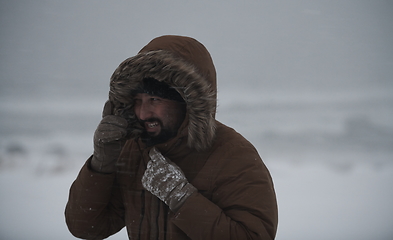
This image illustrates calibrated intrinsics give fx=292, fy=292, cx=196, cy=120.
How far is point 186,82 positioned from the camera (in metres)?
1.01

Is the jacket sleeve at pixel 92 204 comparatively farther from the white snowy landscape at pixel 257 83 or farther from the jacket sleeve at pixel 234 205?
the white snowy landscape at pixel 257 83

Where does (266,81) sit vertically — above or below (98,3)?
below

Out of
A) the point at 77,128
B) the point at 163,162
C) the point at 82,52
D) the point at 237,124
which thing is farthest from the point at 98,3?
Result: the point at 163,162

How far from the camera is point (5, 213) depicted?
8.48ft

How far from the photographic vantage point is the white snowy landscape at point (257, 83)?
10.0ft

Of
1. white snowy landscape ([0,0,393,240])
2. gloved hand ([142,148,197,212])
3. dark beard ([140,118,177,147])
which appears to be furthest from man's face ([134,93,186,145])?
white snowy landscape ([0,0,393,240])

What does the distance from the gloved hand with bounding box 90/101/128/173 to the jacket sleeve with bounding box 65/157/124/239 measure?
0.11 ft

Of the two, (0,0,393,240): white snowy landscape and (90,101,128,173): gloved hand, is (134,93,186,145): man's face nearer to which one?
(90,101,128,173): gloved hand

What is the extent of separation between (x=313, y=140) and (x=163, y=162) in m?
3.17

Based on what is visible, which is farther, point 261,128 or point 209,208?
point 261,128

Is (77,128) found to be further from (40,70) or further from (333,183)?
(333,183)

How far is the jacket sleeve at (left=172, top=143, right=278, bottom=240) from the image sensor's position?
0.91 metres

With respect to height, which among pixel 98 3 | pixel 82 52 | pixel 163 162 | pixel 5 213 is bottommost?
pixel 5 213

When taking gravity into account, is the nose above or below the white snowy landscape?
below
